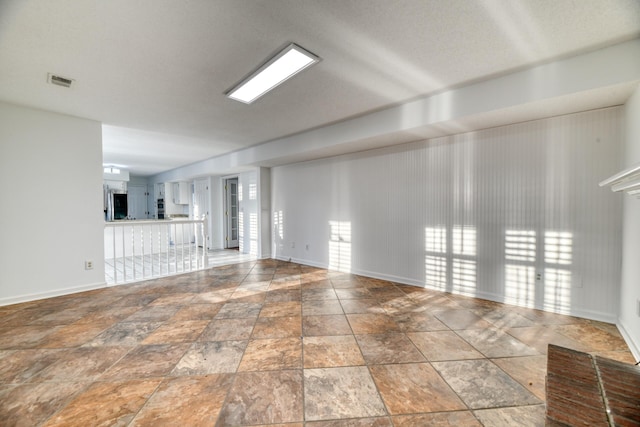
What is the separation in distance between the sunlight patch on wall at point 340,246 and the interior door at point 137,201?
30.2 feet

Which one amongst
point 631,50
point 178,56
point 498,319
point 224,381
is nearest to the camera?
point 224,381

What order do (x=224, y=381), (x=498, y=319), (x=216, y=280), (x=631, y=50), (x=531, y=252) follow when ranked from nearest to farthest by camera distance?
1. (x=224, y=381)
2. (x=631, y=50)
3. (x=498, y=319)
4. (x=531, y=252)
5. (x=216, y=280)

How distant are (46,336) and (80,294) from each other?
1441mm

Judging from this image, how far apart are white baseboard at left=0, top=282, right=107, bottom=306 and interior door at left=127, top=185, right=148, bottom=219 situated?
7481mm

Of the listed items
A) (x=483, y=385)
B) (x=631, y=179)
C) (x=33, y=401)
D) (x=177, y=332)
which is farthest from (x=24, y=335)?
(x=631, y=179)

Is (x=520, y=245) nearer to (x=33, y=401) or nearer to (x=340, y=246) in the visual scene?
(x=340, y=246)

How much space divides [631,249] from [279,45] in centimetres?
359

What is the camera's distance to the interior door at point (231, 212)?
7.85 metres

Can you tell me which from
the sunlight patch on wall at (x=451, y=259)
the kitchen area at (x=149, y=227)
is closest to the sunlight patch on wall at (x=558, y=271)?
the sunlight patch on wall at (x=451, y=259)

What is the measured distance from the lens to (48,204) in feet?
11.3

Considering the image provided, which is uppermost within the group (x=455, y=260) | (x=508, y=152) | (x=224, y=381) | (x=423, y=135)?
(x=423, y=135)

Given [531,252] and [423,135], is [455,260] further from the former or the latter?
[423,135]

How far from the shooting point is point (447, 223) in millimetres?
3617

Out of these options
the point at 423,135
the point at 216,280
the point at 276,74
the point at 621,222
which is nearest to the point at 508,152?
the point at 423,135
